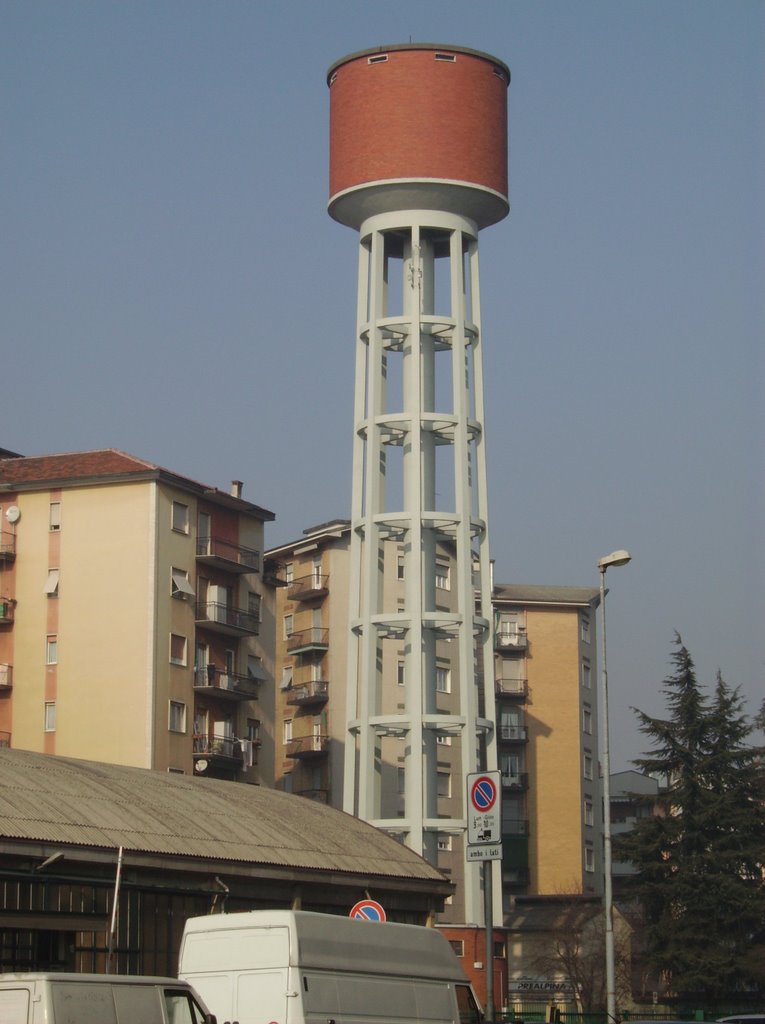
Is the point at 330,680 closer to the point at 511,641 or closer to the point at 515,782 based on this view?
the point at 515,782

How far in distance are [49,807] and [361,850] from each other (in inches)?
373

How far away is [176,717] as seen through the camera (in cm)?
6575

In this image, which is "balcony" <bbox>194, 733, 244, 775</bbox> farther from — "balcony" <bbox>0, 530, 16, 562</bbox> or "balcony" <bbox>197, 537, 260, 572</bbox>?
"balcony" <bbox>0, 530, 16, 562</bbox>

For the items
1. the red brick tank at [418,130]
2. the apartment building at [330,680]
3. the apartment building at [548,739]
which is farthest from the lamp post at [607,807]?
the apartment building at [548,739]

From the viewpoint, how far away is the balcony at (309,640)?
8338 cm

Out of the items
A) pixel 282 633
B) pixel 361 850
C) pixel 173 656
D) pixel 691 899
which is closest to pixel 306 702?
pixel 282 633

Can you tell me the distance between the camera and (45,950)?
93.5ft

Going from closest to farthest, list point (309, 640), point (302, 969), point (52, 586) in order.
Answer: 1. point (302, 969)
2. point (52, 586)
3. point (309, 640)

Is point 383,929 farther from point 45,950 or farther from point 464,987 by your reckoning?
point 45,950

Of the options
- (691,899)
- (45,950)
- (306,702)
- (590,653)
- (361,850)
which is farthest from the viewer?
(590,653)

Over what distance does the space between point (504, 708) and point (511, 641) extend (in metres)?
3.55

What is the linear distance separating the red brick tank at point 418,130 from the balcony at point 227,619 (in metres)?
16.9

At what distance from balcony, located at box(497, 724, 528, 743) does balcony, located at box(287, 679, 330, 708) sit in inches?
541

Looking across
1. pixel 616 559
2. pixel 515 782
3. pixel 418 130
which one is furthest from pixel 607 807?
pixel 515 782
